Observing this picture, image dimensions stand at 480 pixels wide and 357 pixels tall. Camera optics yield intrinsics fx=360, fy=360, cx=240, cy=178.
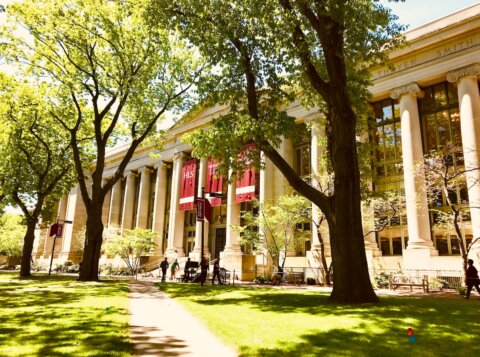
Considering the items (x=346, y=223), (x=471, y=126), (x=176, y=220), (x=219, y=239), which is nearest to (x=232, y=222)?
(x=219, y=239)

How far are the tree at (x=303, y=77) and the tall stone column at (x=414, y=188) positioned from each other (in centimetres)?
968

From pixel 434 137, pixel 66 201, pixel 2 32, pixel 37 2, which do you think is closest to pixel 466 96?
pixel 434 137

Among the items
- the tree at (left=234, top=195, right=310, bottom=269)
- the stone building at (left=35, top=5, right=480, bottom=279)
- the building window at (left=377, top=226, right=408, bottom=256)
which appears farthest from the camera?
the building window at (left=377, top=226, right=408, bottom=256)

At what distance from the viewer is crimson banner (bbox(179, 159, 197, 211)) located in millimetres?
38312

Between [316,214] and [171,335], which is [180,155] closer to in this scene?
[316,214]

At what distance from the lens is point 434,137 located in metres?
25.5

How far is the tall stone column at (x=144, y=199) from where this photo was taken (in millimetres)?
46062

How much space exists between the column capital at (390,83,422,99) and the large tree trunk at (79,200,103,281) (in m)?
21.2

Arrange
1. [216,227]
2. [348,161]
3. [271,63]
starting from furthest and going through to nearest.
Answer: [216,227] < [271,63] < [348,161]

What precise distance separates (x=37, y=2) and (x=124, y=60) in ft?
17.2

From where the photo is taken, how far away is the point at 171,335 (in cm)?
680

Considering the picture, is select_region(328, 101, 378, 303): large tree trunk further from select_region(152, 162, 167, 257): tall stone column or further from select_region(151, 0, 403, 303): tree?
select_region(152, 162, 167, 257): tall stone column

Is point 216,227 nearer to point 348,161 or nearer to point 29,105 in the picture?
point 29,105

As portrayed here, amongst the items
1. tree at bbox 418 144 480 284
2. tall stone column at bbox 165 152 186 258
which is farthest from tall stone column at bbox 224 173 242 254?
tree at bbox 418 144 480 284
